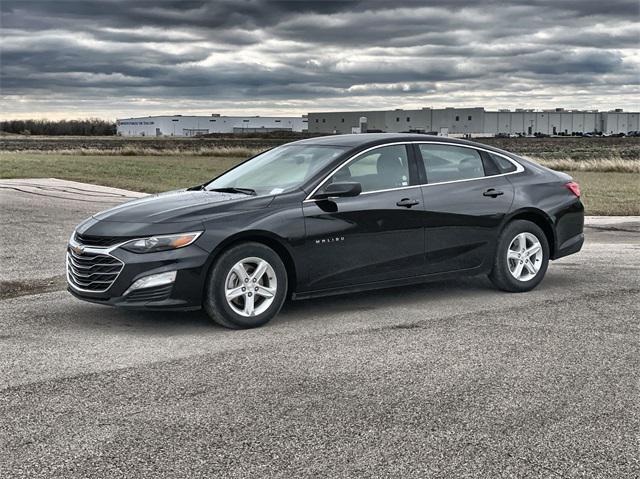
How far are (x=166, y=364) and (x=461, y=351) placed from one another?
7.03 ft

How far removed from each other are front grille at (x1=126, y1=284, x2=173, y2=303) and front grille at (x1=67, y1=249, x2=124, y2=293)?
0.21m

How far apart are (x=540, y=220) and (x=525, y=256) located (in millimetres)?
438

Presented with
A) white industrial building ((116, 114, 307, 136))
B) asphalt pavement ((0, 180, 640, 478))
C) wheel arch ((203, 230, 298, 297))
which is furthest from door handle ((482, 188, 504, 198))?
white industrial building ((116, 114, 307, 136))

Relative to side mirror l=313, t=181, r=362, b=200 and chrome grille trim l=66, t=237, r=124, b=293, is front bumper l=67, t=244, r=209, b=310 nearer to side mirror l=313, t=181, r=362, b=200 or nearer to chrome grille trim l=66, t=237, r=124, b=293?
chrome grille trim l=66, t=237, r=124, b=293

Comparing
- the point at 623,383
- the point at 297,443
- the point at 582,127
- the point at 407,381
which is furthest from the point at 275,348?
the point at 582,127

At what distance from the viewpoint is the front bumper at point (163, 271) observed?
21.6 ft

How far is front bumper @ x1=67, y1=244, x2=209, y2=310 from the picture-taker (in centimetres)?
657

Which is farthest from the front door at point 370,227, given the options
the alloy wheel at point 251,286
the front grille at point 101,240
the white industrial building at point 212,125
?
the white industrial building at point 212,125

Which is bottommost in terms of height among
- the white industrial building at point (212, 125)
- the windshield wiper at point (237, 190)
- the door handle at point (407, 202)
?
A: the door handle at point (407, 202)

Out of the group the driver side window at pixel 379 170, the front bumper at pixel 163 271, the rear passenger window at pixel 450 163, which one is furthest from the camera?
the rear passenger window at pixel 450 163

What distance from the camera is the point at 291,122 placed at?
581ft

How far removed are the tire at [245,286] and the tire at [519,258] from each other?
8.12 feet

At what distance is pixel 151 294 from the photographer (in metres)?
6.60

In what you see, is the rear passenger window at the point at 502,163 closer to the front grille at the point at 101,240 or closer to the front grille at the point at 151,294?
the front grille at the point at 151,294
